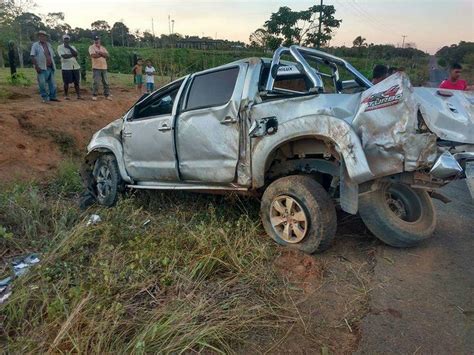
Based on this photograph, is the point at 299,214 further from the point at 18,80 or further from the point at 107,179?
the point at 18,80

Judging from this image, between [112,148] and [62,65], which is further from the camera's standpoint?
[62,65]

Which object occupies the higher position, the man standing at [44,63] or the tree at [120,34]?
the tree at [120,34]

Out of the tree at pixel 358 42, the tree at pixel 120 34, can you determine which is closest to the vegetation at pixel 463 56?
the tree at pixel 358 42

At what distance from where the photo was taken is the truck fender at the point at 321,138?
3.44m

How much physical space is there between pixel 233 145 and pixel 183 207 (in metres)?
1.33

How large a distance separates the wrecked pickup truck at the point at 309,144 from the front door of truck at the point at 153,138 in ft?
0.05

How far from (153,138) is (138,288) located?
2566 millimetres

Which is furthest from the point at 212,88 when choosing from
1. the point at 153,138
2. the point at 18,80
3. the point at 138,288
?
the point at 18,80

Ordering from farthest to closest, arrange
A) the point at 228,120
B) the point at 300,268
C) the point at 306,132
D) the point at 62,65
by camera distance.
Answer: the point at 62,65
the point at 228,120
the point at 306,132
the point at 300,268

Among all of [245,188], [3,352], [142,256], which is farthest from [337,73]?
[3,352]

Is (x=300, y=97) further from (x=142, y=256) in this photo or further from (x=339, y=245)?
(x=142, y=256)

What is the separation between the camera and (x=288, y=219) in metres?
4.05

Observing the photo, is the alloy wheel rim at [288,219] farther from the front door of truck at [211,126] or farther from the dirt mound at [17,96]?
the dirt mound at [17,96]

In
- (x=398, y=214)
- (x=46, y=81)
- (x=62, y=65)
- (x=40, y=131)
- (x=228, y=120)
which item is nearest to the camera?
(x=398, y=214)
